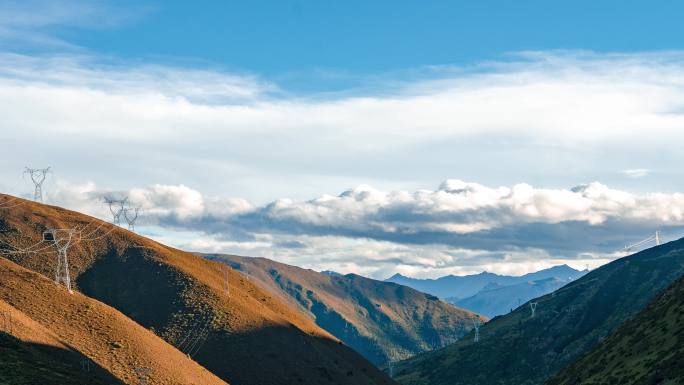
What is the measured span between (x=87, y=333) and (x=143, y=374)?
1669 cm

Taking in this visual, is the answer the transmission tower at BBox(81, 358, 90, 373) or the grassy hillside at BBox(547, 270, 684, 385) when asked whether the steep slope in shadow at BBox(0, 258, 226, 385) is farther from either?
the grassy hillside at BBox(547, 270, 684, 385)

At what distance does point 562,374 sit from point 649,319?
52.3 ft

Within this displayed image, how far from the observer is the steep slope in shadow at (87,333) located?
13925cm

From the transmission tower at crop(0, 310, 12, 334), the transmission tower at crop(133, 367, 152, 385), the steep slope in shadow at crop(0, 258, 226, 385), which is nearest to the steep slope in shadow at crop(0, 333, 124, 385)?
the steep slope in shadow at crop(0, 258, 226, 385)

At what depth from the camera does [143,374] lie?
14512 cm

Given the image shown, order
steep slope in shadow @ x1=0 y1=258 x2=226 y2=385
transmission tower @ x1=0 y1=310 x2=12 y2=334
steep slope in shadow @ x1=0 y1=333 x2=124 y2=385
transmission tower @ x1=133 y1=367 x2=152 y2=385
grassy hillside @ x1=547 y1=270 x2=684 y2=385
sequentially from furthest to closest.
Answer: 1. transmission tower @ x1=133 y1=367 x2=152 y2=385
2. steep slope in shadow @ x1=0 y1=258 x2=226 y2=385
3. transmission tower @ x1=0 y1=310 x2=12 y2=334
4. steep slope in shadow @ x1=0 y1=333 x2=124 y2=385
5. grassy hillside @ x1=547 y1=270 x2=684 y2=385

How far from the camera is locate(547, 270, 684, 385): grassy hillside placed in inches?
2862

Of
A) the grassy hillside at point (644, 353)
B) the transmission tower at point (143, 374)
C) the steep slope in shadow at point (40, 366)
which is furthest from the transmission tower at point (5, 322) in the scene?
the grassy hillside at point (644, 353)

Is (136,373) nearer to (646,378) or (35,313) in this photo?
(35,313)

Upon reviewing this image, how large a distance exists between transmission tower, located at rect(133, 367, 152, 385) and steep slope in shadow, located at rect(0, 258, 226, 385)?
0.87 m

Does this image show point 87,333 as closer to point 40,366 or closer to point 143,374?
point 143,374

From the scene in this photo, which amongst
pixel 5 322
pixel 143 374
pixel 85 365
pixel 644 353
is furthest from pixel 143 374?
pixel 644 353

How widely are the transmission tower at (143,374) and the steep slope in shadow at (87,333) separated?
87 centimetres

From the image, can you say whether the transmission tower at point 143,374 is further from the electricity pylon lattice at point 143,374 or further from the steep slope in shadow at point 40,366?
the steep slope in shadow at point 40,366
